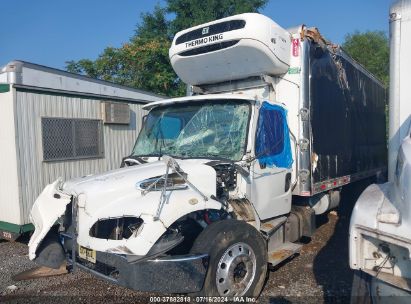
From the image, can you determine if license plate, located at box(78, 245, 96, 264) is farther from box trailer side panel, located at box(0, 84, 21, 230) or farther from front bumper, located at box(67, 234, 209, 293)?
box trailer side panel, located at box(0, 84, 21, 230)

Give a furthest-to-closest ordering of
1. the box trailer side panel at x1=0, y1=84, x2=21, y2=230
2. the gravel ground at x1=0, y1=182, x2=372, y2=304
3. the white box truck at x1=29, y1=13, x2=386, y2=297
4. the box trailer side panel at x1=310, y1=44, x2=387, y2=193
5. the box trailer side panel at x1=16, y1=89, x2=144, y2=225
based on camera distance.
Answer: the box trailer side panel at x1=16, y1=89, x2=144, y2=225 < the box trailer side panel at x1=0, y1=84, x2=21, y2=230 < the box trailer side panel at x1=310, y1=44, x2=387, y2=193 < the gravel ground at x1=0, y1=182, x2=372, y2=304 < the white box truck at x1=29, y1=13, x2=386, y2=297

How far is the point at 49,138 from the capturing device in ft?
24.7

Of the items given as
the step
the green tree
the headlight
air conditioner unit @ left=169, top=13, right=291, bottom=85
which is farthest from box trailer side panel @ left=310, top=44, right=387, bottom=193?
the green tree

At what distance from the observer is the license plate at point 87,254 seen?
11.9 ft

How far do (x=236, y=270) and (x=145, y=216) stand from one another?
1266 mm

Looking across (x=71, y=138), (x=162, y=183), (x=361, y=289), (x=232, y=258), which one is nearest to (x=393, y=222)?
(x=361, y=289)

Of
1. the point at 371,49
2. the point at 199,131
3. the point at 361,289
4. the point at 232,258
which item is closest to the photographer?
the point at 361,289

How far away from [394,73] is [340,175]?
3439 millimetres

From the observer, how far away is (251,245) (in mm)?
4195

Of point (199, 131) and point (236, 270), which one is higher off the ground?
point (199, 131)

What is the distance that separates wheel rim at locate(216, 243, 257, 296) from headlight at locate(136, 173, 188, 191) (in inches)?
32.8

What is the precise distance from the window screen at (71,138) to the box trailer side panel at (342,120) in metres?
4.95

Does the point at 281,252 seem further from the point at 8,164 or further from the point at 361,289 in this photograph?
the point at 8,164

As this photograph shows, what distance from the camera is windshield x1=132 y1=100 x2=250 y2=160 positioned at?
4793mm
